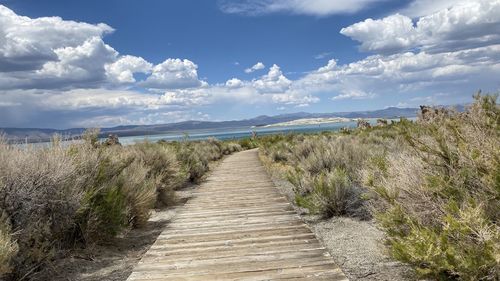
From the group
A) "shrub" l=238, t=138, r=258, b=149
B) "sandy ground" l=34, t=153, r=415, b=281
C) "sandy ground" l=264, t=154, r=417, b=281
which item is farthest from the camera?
"shrub" l=238, t=138, r=258, b=149

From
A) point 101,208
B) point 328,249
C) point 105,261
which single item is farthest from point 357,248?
point 101,208

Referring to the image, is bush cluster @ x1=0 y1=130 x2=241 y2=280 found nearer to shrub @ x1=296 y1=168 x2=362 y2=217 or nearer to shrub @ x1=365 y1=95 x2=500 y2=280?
shrub @ x1=296 y1=168 x2=362 y2=217

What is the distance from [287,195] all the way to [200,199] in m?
2.24

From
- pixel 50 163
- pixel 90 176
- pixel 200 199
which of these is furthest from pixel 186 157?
pixel 50 163

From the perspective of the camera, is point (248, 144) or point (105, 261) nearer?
point (105, 261)

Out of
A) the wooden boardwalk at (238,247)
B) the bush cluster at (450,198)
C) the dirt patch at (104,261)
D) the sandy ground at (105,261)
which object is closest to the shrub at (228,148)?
the wooden boardwalk at (238,247)

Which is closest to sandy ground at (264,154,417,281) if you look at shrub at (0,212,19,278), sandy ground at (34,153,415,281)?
sandy ground at (34,153,415,281)

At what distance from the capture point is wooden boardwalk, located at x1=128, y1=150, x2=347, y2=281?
15.5ft

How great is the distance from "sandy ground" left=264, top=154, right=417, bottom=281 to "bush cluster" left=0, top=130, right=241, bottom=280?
3292mm

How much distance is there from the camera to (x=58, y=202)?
18.1 ft

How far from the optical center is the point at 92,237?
6203 mm

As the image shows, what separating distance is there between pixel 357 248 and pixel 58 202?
4.08 meters

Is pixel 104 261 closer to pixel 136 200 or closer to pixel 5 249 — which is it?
pixel 5 249

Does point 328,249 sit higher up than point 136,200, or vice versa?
point 136,200
